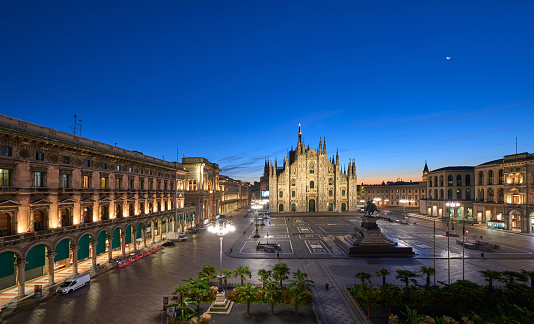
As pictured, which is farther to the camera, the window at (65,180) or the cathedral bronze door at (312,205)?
the cathedral bronze door at (312,205)

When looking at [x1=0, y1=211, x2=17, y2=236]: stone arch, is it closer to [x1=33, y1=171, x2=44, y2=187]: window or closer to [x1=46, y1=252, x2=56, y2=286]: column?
[x1=33, y1=171, x2=44, y2=187]: window

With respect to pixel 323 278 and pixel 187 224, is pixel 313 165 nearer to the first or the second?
pixel 187 224

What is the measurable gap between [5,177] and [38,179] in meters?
2.86

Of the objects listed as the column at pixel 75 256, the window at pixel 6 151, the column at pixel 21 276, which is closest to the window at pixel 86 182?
the column at pixel 75 256

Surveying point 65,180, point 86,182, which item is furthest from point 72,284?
point 86,182

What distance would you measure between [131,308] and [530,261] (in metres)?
45.7

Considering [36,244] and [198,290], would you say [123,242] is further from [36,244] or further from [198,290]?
[198,290]

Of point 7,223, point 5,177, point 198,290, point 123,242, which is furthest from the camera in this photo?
point 123,242

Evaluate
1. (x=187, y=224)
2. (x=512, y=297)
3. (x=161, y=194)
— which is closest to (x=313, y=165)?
(x=187, y=224)

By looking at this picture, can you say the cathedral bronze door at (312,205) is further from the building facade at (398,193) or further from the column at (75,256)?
the column at (75,256)

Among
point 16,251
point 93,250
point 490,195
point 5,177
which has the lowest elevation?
point 93,250

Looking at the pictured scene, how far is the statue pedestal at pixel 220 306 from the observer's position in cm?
1967

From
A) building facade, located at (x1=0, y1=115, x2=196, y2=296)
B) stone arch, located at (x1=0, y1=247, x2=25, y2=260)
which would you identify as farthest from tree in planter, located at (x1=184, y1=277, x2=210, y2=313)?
stone arch, located at (x1=0, y1=247, x2=25, y2=260)

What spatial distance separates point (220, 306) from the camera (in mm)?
20094
